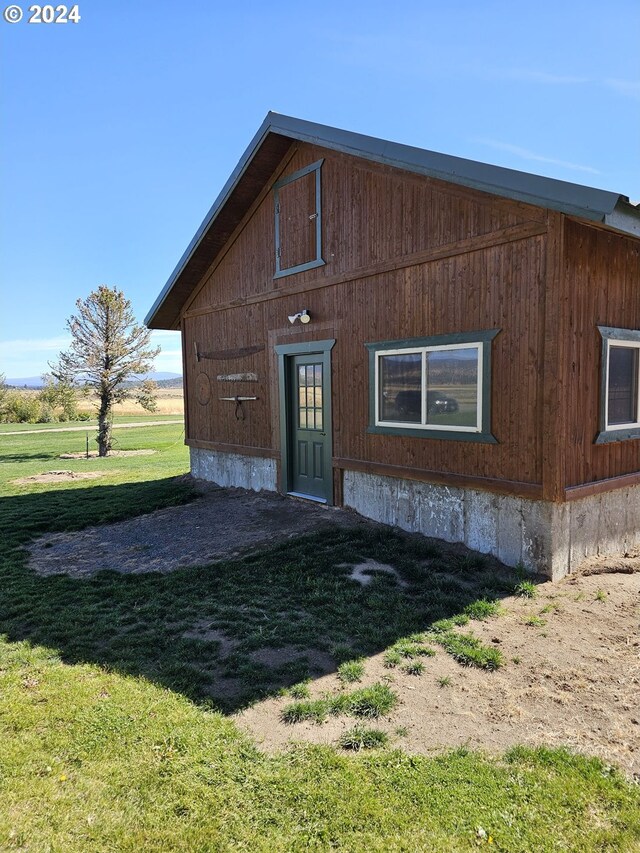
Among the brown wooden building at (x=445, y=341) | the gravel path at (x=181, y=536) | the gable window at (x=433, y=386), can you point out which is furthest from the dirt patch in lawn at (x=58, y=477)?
the gable window at (x=433, y=386)

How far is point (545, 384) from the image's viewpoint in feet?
17.7

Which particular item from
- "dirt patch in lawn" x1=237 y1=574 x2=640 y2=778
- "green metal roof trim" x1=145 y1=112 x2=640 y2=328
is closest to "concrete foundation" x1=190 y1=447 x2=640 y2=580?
"dirt patch in lawn" x1=237 y1=574 x2=640 y2=778

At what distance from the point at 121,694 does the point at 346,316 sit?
5.75m

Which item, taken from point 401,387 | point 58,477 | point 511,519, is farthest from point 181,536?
point 58,477

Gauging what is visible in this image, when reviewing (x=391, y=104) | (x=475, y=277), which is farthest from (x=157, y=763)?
(x=391, y=104)

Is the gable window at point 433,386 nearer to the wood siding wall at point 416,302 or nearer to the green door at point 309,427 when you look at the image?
the wood siding wall at point 416,302

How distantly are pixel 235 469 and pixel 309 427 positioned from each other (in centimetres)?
252

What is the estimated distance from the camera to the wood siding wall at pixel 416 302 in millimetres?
5551

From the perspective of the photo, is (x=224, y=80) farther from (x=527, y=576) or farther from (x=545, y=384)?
(x=527, y=576)

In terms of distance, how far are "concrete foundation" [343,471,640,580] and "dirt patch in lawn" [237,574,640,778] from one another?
3.30 feet

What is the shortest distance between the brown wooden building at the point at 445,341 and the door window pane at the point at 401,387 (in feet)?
0.07

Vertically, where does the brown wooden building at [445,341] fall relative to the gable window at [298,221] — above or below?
below

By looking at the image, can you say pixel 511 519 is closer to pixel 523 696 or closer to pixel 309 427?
pixel 523 696

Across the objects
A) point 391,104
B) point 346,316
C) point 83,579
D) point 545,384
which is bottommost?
point 83,579
